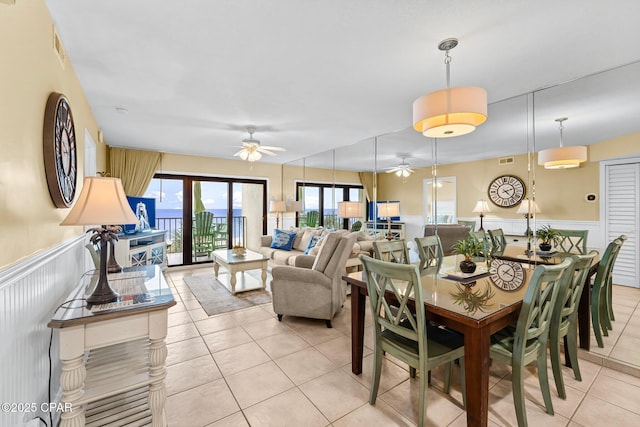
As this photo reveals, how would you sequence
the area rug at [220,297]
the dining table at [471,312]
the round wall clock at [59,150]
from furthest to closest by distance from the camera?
1. the area rug at [220,297]
2. the round wall clock at [59,150]
3. the dining table at [471,312]

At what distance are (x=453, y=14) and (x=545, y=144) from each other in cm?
199

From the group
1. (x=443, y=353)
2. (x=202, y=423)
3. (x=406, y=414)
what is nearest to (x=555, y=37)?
(x=443, y=353)

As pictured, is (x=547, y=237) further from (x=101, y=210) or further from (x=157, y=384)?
(x=101, y=210)

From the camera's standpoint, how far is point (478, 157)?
3.51 m

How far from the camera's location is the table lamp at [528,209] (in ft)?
9.58

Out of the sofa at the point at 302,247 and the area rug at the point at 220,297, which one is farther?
the sofa at the point at 302,247

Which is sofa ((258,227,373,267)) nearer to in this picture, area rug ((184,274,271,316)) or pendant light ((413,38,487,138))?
area rug ((184,274,271,316))

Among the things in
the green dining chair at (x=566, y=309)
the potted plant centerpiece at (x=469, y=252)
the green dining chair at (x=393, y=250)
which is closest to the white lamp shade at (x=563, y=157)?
the green dining chair at (x=566, y=309)

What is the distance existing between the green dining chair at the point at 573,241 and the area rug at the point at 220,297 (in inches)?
136

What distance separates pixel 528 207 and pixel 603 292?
3.18ft

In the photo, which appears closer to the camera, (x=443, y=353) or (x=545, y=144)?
(x=443, y=353)

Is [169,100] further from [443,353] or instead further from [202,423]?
[443,353]

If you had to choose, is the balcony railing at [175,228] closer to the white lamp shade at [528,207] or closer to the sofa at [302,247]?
the sofa at [302,247]

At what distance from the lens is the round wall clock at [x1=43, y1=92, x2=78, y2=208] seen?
164 centimetres
